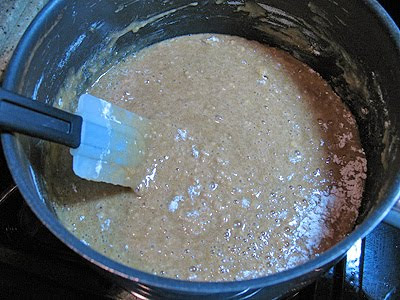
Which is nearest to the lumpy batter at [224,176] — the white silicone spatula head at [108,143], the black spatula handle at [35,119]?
the white silicone spatula head at [108,143]

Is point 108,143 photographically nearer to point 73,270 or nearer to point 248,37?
point 73,270

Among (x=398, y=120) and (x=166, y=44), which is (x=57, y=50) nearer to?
(x=166, y=44)

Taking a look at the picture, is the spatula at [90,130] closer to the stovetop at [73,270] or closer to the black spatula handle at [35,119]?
the black spatula handle at [35,119]

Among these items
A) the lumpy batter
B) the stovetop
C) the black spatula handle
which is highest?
the black spatula handle

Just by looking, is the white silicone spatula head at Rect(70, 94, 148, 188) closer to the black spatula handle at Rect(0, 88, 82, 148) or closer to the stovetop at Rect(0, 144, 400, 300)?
the black spatula handle at Rect(0, 88, 82, 148)

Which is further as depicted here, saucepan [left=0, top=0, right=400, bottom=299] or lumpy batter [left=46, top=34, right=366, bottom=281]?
lumpy batter [left=46, top=34, right=366, bottom=281]

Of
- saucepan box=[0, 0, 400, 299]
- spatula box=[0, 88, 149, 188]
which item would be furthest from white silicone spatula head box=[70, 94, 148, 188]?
saucepan box=[0, 0, 400, 299]
